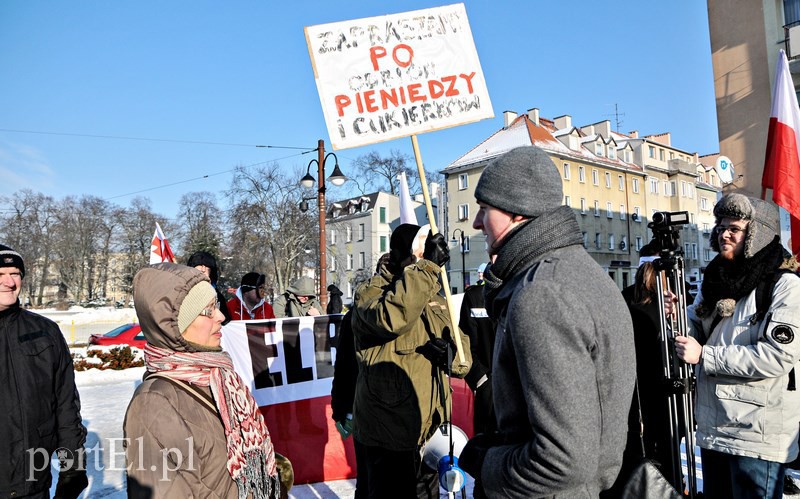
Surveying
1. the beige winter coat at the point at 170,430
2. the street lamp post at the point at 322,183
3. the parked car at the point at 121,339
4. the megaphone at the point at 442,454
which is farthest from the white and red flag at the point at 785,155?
the parked car at the point at 121,339

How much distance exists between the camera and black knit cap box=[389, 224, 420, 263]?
3516mm

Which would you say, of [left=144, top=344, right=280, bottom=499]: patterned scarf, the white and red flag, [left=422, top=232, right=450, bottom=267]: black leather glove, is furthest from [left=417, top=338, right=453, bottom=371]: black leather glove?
A: the white and red flag

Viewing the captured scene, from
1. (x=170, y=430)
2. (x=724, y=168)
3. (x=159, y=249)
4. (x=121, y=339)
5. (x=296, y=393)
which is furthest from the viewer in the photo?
(x=121, y=339)

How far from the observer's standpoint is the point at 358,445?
3.56 meters

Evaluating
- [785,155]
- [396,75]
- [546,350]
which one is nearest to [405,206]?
[396,75]

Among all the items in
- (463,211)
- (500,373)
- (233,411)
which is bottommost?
(233,411)

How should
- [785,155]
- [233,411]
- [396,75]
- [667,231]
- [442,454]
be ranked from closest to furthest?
[233,411] < [667,231] < [442,454] < [396,75] < [785,155]

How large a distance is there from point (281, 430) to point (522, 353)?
4673 millimetres

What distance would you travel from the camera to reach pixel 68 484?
9.96 feet

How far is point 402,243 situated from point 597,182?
5042 cm

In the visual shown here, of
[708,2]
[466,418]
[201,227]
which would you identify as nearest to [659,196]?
[708,2]

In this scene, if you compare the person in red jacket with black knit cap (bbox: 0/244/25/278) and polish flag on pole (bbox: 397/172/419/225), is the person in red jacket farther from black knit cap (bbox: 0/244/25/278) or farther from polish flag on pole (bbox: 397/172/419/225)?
black knit cap (bbox: 0/244/25/278)

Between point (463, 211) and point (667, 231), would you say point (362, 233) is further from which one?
point (667, 231)

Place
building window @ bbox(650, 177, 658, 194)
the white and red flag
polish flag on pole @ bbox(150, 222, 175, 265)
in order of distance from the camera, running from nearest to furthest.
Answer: the white and red flag < polish flag on pole @ bbox(150, 222, 175, 265) < building window @ bbox(650, 177, 658, 194)
